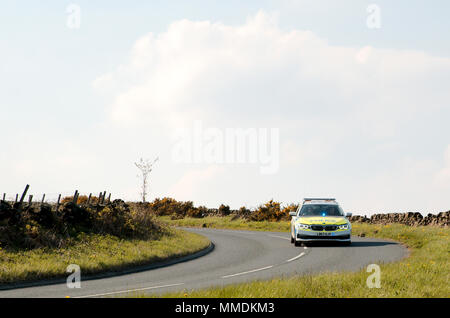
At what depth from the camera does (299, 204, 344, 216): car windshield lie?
21.9 m

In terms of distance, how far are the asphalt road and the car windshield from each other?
1.37 m

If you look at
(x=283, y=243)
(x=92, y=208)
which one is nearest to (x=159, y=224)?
(x=92, y=208)

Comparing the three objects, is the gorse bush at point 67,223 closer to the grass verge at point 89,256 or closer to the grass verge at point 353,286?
the grass verge at point 89,256

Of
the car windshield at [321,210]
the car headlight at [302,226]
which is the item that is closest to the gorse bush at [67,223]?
the car headlight at [302,226]

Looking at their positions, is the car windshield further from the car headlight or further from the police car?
the car headlight

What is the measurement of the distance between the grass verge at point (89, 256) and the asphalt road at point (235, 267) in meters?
1.09

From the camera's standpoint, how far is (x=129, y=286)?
12.6m

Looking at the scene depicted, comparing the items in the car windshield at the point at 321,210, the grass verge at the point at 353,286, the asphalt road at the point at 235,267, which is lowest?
the asphalt road at the point at 235,267

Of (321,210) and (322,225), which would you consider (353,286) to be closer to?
(322,225)

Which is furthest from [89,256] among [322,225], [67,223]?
[322,225]

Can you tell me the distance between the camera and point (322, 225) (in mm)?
21109

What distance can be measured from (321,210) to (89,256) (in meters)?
9.85

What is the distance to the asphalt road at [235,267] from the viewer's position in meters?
12.2

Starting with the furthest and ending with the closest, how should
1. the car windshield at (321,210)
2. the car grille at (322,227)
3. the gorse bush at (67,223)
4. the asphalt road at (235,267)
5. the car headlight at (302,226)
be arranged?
the car windshield at (321,210), the car headlight at (302,226), the car grille at (322,227), the gorse bush at (67,223), the asphalt road at (235,267)
